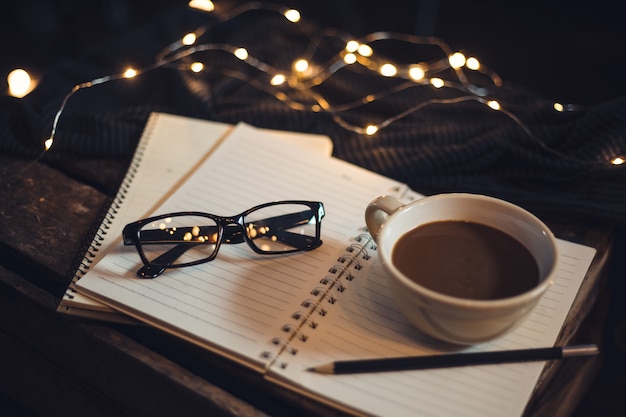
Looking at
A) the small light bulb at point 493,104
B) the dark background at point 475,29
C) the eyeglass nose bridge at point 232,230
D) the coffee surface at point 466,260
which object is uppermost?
the dark background at point 475,29

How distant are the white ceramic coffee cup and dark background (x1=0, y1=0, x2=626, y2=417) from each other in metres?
1.03

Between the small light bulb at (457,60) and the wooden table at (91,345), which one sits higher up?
the small light bulb at (457,60)

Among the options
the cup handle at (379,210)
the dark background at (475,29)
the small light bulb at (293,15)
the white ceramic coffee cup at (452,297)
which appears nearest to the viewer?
the white ceramic coffee cup at (452,297)

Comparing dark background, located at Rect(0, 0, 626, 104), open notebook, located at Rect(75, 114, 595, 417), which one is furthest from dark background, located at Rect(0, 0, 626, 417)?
open notebook, located at Rect(75, 114, 595, 417)

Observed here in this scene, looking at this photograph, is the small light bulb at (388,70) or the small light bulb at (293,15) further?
the small light bulb at (293,15)

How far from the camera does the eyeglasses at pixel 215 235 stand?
77cm

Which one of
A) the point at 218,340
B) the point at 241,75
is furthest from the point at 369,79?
the point at 218,340

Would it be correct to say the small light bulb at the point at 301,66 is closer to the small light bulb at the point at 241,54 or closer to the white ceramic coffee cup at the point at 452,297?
the small light bulb at the point at 241,54

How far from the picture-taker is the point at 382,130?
103 centimetres

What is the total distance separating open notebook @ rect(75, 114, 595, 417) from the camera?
62 centimetres

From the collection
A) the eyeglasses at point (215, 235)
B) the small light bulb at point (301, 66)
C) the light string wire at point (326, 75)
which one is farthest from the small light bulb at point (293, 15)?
the eyeglasses at point (215, 235)

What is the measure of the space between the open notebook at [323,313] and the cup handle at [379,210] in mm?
47

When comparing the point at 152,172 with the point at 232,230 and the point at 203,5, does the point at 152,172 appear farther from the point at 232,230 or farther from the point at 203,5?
the point at 203,5

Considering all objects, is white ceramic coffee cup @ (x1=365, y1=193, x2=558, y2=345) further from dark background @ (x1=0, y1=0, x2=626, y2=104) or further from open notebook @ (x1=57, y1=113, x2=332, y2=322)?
dark background @ (x1=0, y1=0, x2=626, y2=104)
